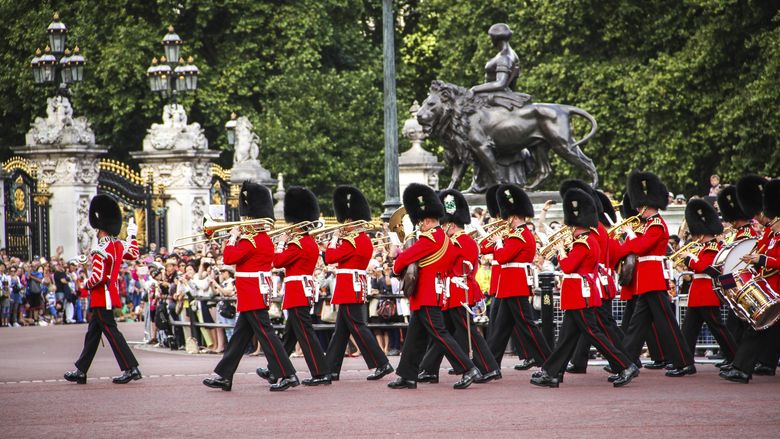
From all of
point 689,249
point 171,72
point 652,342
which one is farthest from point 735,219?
point 171,72

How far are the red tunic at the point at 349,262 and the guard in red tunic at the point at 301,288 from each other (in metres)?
0.20

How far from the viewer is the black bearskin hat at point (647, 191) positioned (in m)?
13.4

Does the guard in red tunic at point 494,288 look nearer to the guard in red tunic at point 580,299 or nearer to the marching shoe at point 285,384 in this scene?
the guard in red tunic at point 580,299

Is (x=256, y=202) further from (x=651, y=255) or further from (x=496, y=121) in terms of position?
(x=496, y=121)

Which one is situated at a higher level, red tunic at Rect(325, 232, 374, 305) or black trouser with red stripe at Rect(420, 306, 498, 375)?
red tunic at Rect(325, 232, 374, 305)

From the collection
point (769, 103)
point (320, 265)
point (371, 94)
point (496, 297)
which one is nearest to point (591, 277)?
point (496, 297)

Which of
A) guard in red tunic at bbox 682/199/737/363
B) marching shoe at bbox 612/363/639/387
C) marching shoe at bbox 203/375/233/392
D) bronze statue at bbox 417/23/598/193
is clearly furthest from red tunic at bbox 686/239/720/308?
bronze statue at bbox 417/23/598/193

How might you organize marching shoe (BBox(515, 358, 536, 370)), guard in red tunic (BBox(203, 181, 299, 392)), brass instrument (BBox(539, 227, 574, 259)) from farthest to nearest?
1. marching shoe (BBox(515, 358, 536, 370))
2. brass instrument (BBox(539, 227, 574, 259))
3. guard in red tunic (BBox(203, 181, 299, 392))

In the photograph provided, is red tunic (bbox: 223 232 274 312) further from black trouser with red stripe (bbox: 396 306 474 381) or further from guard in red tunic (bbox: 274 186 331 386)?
black trouser with red stripe (bbox: 396 306 474 381)

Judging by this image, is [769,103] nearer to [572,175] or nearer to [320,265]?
[572,175]

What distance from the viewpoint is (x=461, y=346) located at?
13.0m

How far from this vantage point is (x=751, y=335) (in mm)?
12445

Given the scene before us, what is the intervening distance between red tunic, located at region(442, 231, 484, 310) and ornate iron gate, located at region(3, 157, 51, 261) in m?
13.3

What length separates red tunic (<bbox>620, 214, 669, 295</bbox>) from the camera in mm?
13219
